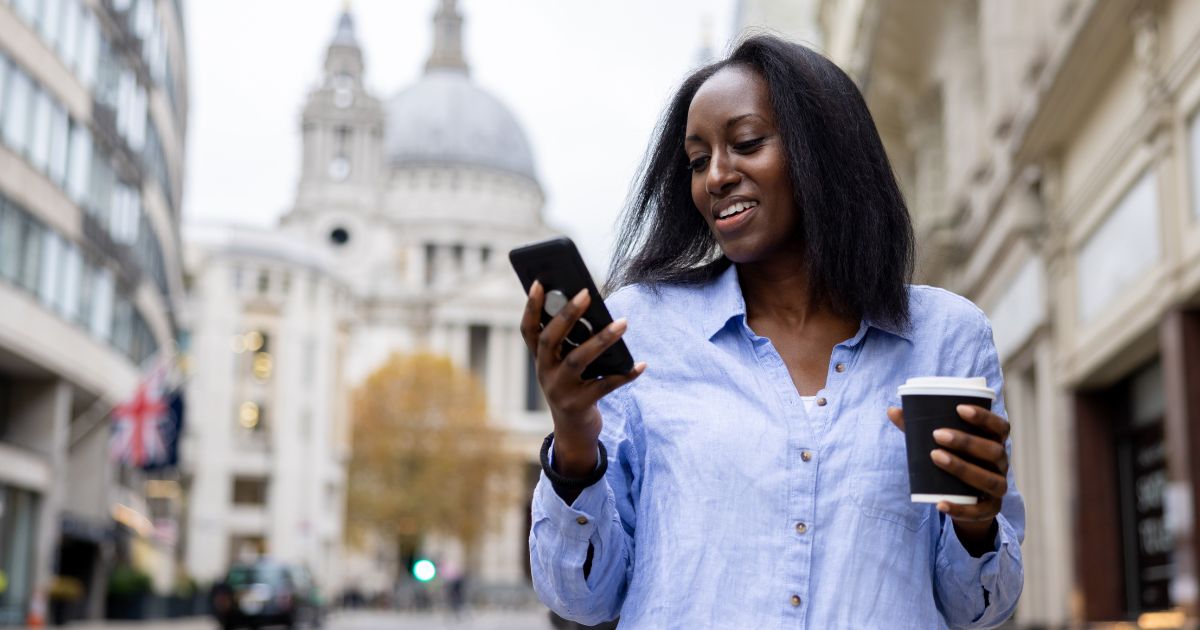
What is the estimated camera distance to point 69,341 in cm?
3209

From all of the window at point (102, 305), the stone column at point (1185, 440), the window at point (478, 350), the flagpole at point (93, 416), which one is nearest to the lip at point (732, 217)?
the stone column at point (1185, 440)

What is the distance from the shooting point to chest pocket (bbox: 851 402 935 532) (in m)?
2.60

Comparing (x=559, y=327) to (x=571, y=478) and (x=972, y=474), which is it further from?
(x=972, y=474)

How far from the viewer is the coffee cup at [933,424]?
8.02 ft

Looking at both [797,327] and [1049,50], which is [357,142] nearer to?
[1049,50]

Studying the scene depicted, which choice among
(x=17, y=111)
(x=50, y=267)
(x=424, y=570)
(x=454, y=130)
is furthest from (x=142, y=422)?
(x=454, y=130)

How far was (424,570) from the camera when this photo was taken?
659 centimetres

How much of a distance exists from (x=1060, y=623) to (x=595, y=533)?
1828 cm

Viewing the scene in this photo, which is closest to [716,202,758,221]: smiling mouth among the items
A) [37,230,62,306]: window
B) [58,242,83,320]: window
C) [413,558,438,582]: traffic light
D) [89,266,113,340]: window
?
[413,558,438,582]: traffic light

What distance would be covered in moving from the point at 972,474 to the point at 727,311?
56cm

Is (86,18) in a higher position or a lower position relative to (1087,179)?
higher

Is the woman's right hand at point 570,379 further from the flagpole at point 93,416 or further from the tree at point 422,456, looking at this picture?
the tree at point 422,456

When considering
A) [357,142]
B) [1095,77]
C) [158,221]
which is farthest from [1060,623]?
[357,142]

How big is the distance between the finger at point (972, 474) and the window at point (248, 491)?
7491 centimetres
